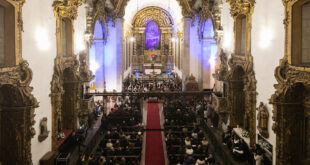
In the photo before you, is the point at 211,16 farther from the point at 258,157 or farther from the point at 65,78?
the point at 258,157

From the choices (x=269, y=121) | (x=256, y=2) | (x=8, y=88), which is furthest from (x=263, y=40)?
(x=8, y=88)

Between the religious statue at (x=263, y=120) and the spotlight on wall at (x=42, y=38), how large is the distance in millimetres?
8360

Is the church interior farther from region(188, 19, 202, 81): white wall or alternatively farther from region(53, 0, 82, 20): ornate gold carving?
region(188, 19, 202, 81): white wall

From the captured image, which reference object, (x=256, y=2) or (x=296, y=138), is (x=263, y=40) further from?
(x=296, y=138)

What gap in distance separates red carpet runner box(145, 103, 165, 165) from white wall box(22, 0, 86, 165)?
16.1 ft

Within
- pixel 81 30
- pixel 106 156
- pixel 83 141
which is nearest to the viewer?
pixel 106 156

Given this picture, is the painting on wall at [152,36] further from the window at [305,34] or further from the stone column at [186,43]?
the window at [305,34]

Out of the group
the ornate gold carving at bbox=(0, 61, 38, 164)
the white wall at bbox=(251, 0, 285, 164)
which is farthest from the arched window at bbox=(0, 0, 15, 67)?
the white wall at bbox=(251, 0, 285, 164)

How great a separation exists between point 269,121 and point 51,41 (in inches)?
348

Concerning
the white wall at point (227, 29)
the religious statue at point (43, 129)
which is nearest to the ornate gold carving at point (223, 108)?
the white wall at point (227, 29)

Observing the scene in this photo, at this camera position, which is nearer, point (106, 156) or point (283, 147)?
point (283, 147)

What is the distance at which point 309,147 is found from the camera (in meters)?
9.66

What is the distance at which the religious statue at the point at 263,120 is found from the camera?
1128 centimetres

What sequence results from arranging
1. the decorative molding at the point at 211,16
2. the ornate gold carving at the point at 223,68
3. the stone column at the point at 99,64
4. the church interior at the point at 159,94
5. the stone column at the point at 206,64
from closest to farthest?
the church interior at the point at 159,94
the ornate gold carving at the point at 223,68
the decorative molding at the point at 211,16
the stone column at the point at 99,64
the stone column at the point at 206,64
